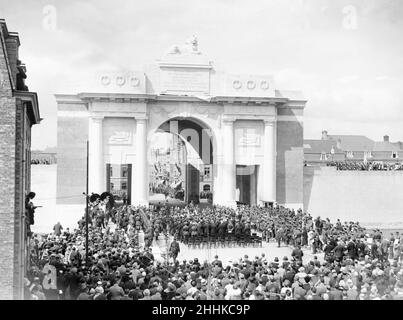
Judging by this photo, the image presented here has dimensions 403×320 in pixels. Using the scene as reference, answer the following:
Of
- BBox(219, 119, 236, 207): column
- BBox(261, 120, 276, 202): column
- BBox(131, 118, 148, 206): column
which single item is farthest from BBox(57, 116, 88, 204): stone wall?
BBox(261, 120, 276, 202): column

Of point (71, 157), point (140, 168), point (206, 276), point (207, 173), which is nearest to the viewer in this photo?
point (206, 276)

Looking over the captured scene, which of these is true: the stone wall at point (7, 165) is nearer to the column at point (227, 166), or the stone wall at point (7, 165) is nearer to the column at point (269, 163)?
the column at point (227, 166)

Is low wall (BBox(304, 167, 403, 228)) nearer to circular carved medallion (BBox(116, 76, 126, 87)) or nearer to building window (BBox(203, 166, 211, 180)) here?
circular carved medallion (BBox(116, 76, 126, 87))

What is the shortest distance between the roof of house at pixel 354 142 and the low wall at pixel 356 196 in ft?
156

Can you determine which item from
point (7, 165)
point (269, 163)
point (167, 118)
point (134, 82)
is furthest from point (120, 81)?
point (7, 165)

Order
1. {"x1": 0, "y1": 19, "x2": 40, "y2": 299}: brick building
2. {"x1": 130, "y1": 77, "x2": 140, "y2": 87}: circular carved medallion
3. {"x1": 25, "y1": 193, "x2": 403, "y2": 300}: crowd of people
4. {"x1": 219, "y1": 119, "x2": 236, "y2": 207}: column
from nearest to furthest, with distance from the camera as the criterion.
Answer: {"x1": 0, "y1": 19, "x2": 40, "y2": 299}: brick building < {"x1": 25, "y1": 193, "x2": 403, "y2": 300}: crowd of people < {"x1": 130, "y1": 77, "x2": 140, "y2": 87}: circular carved medallion < {"x1": 219, "y1": 119, "x2": 236, "y2": 207}: column

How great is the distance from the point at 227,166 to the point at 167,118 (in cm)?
645

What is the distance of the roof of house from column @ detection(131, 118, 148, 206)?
60.4 m

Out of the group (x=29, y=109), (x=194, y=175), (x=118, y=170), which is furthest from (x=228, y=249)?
(x=118, y=170)

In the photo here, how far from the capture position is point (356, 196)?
52938mm

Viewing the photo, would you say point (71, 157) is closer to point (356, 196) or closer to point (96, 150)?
point (96, 150)

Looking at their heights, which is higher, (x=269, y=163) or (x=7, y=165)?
(x=269, y=163)

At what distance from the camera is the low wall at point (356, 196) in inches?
2062

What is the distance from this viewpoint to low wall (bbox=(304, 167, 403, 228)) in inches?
2062
